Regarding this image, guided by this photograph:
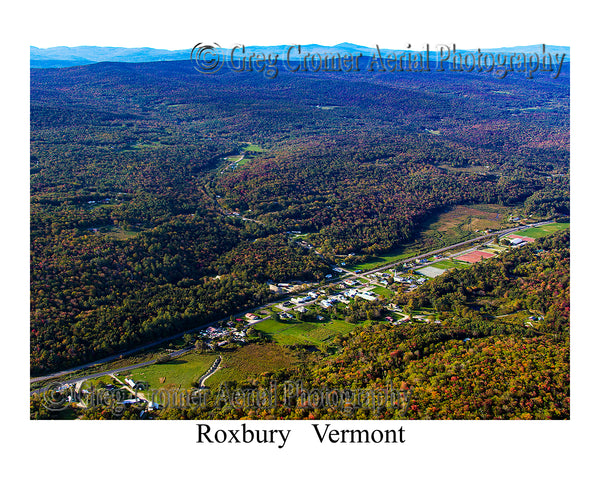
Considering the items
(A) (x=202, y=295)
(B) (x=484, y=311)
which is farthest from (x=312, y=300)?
(B) (x=484, y=311)

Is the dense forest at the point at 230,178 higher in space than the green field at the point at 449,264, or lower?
higher

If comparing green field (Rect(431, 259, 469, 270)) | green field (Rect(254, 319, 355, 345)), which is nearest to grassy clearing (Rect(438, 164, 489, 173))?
green field (Rect(431, 259, 469, 270))

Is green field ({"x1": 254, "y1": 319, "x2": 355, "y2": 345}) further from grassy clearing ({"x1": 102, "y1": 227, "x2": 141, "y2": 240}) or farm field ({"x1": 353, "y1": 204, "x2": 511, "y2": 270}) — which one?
grassy clearing ({"x1": 102, "y1": 227, "x2": 141, "y2": 240})

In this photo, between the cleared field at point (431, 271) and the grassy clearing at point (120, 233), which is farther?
the grassy clearing at point (120, 233)

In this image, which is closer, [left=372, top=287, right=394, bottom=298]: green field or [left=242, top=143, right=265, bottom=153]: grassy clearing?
[left=372, top=287, right=394, bottom=298]: green field

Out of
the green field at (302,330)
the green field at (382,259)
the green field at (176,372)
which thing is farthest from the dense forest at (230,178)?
the green field at (302,330)

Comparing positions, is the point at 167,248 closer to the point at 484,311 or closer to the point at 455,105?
the point at 484,311

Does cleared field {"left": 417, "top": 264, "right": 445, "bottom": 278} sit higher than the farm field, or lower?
lower

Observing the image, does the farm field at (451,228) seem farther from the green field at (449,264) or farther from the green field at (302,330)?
the green field at (302,330)
